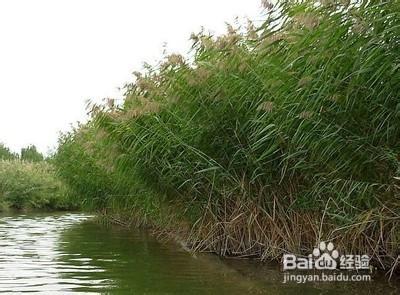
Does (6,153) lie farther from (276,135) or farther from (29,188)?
(276,135)

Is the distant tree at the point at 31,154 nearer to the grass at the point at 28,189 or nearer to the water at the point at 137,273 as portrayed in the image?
the grass at the point at 28,189

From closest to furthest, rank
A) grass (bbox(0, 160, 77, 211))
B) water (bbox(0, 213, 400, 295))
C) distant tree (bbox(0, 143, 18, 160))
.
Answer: water (bbox(0, 213, 400, 295)) < grass (bbox(0, 160, 77, 211)) < distant tree (bbox(0, 143, 18, 160))

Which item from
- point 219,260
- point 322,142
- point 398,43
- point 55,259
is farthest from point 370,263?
point 55,259

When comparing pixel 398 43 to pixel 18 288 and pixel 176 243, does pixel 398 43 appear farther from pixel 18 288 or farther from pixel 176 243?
pixel 176 243

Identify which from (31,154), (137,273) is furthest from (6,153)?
(137,273)

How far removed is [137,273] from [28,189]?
2307cm

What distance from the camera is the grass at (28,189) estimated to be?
27875 mm

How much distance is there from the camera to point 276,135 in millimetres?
5934

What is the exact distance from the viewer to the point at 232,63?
6.70m

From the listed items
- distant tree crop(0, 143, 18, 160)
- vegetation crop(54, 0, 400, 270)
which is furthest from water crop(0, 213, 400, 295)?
distant tree crop(0, 143, 18, 160)

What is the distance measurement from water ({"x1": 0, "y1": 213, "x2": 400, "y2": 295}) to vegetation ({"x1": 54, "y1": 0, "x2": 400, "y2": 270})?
48 centimetres

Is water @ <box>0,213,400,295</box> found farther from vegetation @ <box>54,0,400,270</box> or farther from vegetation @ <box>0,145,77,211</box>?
vegetation @ <box>0,145,77,211</box>

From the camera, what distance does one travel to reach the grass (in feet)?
91.5

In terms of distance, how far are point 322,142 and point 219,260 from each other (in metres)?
3.03
